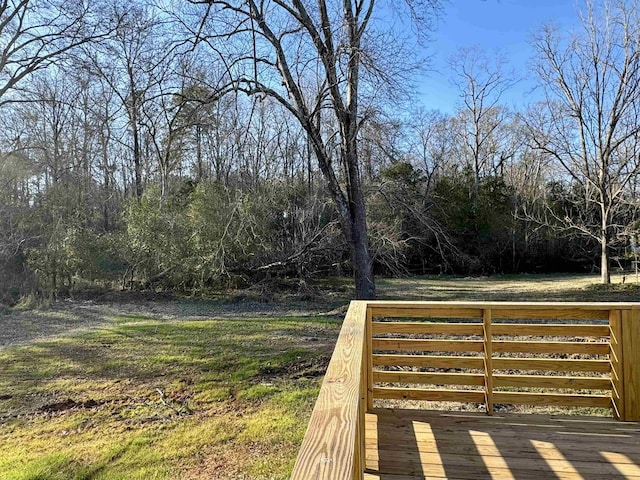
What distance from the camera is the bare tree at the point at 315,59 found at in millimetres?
6672

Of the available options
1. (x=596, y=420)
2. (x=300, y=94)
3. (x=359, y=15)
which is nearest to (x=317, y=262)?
(x=300, y=94)

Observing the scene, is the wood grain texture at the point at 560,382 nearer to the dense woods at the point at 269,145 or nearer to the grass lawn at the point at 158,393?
the grass lawn at the point at 158,393

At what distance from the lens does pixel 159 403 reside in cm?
412

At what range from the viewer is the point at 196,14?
263 inches

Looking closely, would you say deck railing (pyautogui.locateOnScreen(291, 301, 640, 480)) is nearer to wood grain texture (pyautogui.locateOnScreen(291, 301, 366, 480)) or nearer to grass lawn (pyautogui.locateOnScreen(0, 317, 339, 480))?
wood grain texture (pyautogui.locateOnScreen(291, 301, 366, 480))

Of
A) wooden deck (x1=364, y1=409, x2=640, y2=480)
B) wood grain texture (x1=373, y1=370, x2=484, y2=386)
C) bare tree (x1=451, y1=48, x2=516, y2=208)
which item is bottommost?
wooden deck (x1=364, y1=409, x2=640, y2=480)

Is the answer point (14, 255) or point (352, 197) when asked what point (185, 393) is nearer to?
point (352, 197)

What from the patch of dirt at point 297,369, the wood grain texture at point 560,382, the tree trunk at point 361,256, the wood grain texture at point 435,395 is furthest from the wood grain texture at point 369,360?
the tree trunk at point 361,256

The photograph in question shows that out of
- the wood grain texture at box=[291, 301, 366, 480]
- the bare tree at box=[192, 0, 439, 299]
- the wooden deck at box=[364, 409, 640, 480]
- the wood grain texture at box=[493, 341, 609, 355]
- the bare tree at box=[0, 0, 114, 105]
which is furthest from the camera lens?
the bare tree at box=[0, 0, 114, 105]

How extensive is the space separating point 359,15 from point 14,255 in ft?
34.0

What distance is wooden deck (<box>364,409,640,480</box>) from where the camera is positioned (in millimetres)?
1919

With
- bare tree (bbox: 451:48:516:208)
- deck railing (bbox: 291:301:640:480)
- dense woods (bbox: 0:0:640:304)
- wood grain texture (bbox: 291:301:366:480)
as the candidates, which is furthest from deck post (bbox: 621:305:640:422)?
bare tree (bbox: 451:48:516:208)

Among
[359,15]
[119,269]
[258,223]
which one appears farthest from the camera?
[119,269]

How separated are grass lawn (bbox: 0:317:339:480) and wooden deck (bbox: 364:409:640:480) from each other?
3.00 ft
